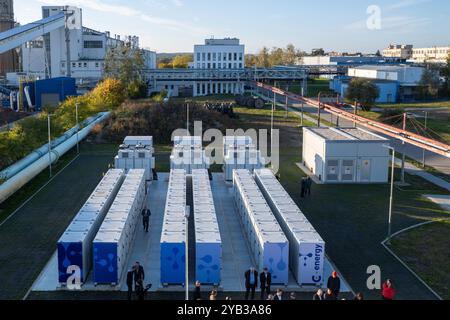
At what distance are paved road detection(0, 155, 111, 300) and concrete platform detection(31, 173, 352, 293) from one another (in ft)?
2.24

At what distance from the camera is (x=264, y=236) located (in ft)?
55.8

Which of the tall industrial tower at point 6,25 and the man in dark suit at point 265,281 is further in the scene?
the tall industrial tower at point 6,25

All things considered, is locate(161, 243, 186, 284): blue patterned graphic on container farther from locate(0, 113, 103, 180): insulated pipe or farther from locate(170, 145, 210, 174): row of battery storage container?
locate(170, 145, 210, 174): row of battery storage container

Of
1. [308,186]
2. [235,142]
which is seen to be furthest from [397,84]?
[308,186]

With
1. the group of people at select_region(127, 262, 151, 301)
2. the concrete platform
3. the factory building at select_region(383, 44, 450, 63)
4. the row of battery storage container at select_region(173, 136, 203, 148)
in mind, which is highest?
the factory building at select_region(383, 44, 450, 63)

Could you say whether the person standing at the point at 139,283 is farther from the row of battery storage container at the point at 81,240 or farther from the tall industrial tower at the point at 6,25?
the tall industrial tower at the point at 6,25

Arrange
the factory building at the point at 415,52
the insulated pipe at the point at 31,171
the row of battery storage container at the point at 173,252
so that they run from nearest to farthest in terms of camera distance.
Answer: the row of battery storage container at the point at 173,252, the insulated pipe at the point at 31,171, the factory building at the point at 415,52

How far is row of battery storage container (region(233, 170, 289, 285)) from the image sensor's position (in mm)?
Answer: 16516

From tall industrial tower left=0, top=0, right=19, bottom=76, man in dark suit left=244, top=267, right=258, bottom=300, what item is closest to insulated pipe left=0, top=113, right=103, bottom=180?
man in dark suit left=244, top=267, right=258, bottom=300

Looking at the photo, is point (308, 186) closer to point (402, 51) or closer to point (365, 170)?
point (365, 170)

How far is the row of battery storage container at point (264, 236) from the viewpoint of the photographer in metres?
16.5

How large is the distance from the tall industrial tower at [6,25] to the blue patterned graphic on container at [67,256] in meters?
89.6

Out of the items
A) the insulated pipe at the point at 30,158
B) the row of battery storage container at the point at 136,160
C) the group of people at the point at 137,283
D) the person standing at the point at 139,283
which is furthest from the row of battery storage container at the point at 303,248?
the insulated pipe at the point at 30,158
